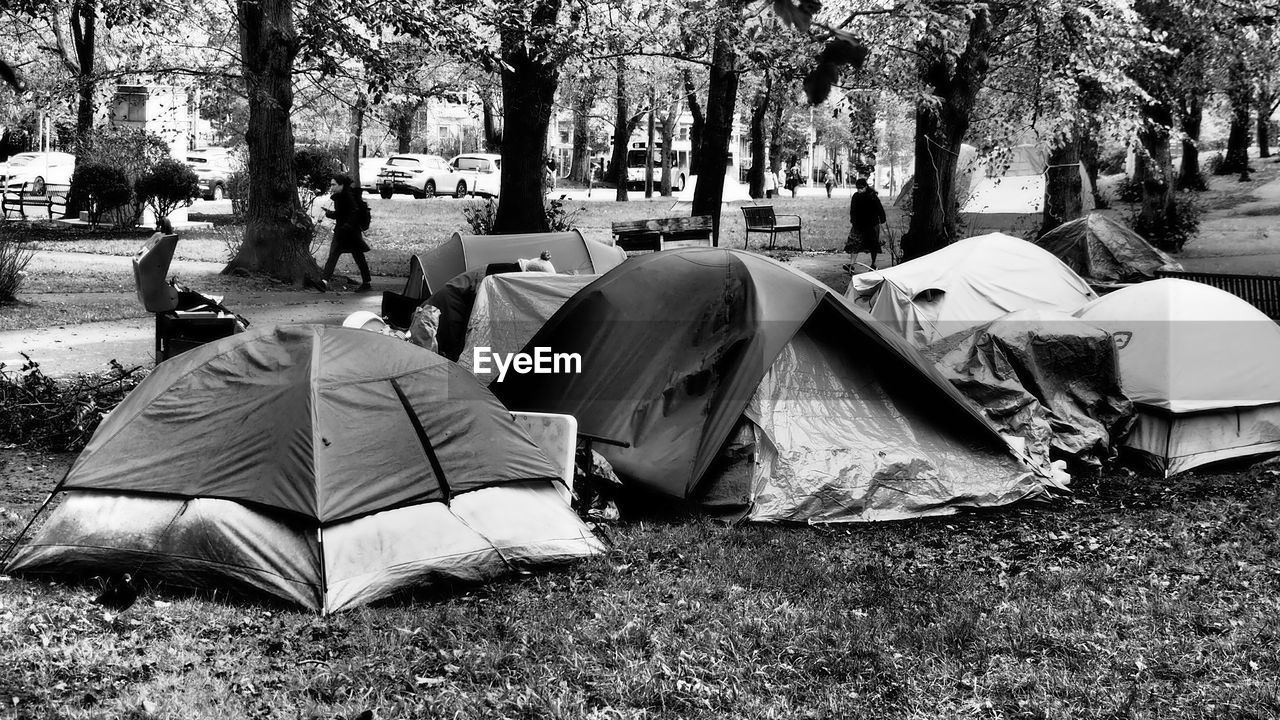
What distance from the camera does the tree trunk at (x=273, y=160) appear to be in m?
16.4

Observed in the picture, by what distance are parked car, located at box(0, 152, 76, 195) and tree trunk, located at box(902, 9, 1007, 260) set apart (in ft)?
77.4

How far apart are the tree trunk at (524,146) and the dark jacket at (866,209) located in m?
4.94

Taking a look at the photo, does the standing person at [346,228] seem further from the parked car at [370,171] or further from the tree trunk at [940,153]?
the parked car at [370,171]

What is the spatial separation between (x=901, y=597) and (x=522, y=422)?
8.54 ft

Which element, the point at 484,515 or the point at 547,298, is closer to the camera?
the point at 484,515

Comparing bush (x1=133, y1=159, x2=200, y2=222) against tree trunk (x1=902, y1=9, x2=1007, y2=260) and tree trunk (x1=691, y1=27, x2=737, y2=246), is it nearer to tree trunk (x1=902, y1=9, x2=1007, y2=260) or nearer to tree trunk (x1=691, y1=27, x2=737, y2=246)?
tree trunk (x1=691, y1=27, x2=737, y2=246)

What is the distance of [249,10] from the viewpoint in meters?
16.3

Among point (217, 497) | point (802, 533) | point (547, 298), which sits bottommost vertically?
point (802, 533)

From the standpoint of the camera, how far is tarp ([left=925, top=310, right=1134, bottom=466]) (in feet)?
29.6

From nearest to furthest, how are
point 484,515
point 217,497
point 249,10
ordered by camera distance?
point 217,497 < point 484,515 < point 249,10

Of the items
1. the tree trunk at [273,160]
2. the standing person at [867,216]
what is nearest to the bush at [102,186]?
the tree trunk at [273,160]

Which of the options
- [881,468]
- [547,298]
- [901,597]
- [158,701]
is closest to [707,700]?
[901,597]

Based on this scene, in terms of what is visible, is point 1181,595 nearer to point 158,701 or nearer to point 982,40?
point 158,701

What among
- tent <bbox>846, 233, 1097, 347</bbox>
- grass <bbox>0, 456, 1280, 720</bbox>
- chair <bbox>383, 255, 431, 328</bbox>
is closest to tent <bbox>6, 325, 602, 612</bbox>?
grass <bbox>0, 456, 1280, 720</bbox>
